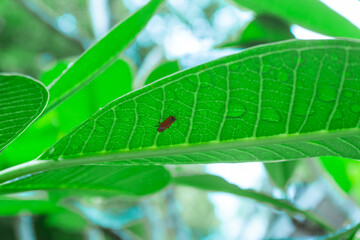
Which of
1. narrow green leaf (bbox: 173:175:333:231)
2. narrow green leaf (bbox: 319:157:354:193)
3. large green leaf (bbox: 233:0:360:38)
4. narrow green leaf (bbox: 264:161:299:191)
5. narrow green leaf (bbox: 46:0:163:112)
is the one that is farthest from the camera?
narrow green leaf (bbox: 319:157:354:193)

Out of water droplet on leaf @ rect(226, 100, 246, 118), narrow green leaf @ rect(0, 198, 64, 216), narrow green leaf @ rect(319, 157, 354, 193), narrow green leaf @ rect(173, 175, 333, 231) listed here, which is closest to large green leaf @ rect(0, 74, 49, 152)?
water droplet on leaf @ rect(226, 100, 246, 118)

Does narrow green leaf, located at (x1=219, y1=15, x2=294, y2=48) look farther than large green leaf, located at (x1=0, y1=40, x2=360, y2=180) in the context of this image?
Yes

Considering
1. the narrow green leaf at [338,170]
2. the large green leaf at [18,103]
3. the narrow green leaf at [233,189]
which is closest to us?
the large green leaf at [18,103]

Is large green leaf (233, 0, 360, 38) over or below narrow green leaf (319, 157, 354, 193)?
over

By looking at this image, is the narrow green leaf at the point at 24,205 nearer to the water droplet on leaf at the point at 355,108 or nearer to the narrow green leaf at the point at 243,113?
the narrow green leaf at the point at 243,113

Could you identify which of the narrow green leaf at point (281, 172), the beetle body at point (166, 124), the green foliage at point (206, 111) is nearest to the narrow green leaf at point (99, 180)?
the green foliage at point (206, 111)

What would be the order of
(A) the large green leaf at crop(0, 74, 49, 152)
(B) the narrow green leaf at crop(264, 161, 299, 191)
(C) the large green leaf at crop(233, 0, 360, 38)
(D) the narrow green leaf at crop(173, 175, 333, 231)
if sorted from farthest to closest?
(B) the narrow green leaf at crop(264, 161, 299, 191)
(D) the narrow green leaf at crop(173, 175, 333, 231)
(C) the large green leaf at crop(233, 0, 360, 38)
(A) the large green leaf at crop(0, 74, 49, 152)

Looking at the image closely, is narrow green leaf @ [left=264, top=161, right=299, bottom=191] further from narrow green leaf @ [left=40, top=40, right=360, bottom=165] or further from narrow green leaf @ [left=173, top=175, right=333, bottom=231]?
narrow green leaf @ [left=40, top=40, right=360, bottom=165]
